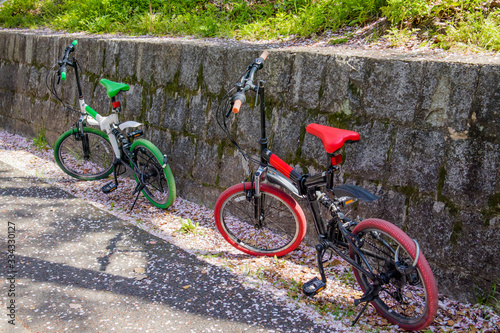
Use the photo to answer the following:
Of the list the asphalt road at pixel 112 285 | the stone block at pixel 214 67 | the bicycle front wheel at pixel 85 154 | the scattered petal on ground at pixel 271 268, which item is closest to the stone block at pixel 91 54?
the bicycle front wheel at pixel 85 154

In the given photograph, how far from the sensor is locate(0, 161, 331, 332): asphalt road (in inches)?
111

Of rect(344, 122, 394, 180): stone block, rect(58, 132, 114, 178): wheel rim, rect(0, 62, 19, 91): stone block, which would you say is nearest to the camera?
rect(344, 122, 394, 180): stone block

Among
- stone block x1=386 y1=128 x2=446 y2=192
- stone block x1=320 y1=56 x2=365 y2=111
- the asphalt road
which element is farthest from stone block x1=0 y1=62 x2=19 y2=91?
stone block x1=386 y1=128 x2=446 y2=192

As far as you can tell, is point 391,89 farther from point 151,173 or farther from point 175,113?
point 151,173

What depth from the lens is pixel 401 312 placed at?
295 cm

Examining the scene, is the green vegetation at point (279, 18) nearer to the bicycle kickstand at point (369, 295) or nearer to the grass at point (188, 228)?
the bicycle kickstand at point (369, 295)

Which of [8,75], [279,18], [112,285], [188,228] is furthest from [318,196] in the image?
[8,75]

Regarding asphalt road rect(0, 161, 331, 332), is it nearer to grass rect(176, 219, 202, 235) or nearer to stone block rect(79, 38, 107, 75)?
grass rect(176, 219, 202, 235)

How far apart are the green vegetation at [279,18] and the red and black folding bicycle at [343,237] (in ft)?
4.27

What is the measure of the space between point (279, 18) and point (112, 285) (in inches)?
133

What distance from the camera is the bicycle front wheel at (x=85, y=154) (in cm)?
522

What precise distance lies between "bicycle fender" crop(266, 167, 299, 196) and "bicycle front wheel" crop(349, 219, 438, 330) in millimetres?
643

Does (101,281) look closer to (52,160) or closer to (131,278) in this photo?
(131,278)

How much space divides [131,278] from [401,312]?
1.97 m
